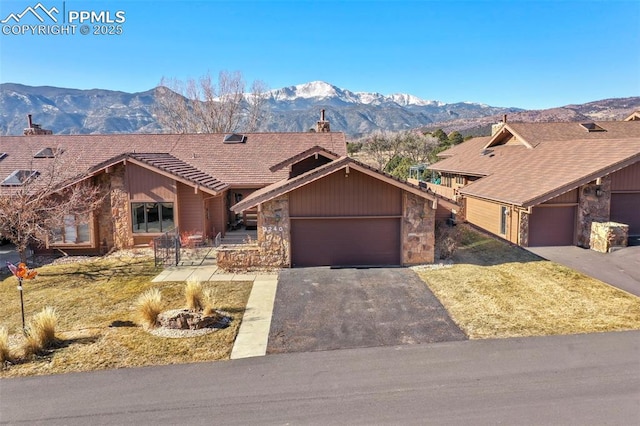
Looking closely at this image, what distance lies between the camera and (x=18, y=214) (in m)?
14.6

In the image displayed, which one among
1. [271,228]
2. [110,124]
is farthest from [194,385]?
[110,124]

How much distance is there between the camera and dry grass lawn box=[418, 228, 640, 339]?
9984mm

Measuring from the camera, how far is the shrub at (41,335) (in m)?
9.09

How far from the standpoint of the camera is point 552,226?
1809cm

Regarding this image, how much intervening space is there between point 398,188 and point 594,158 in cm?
989

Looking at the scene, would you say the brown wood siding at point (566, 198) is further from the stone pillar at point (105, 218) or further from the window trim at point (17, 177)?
the window trim at point (17, 177)

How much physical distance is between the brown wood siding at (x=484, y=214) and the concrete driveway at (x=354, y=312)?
795 cm

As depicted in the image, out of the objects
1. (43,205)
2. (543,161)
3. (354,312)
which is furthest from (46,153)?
(543,161)

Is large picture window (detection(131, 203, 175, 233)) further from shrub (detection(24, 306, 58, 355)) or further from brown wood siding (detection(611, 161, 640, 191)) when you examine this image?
brown wood siding (detection(611, 161, 640, 191))

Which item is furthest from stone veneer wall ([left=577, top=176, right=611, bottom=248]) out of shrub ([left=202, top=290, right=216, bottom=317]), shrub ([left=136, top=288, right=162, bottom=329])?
shrub ([left=136, top=288, right=162, bottom=329])

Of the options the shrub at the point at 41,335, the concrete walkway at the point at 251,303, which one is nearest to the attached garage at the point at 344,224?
the concrete walkway at the point at 251,303

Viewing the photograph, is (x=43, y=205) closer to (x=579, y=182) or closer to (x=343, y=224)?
(x=343, y=224)

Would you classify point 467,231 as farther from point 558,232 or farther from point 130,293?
point 130,293

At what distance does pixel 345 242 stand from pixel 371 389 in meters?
8.82
